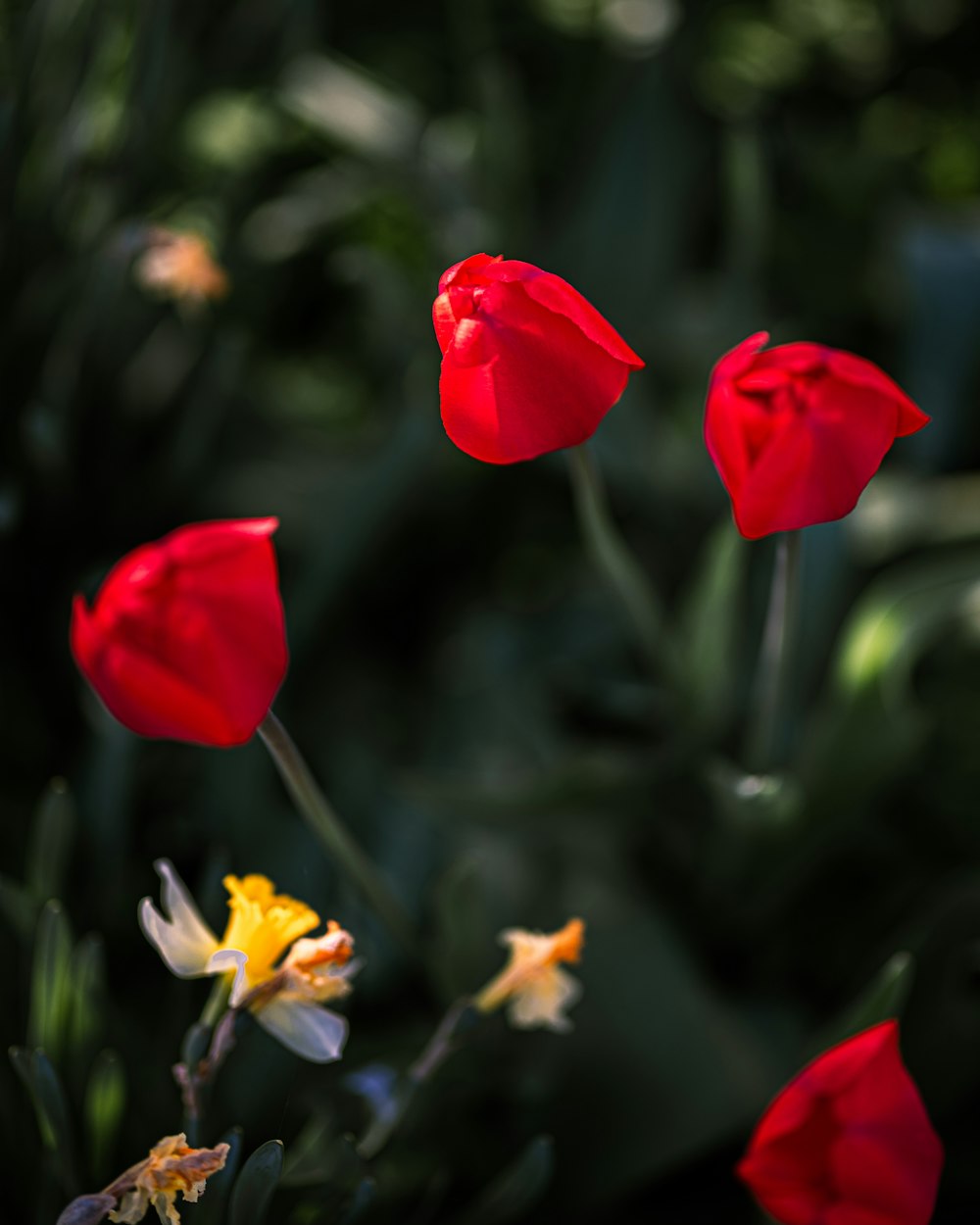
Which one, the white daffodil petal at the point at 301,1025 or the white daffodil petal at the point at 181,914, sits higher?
the white daffodil petal at the point at 181,914

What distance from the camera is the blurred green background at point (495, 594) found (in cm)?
39

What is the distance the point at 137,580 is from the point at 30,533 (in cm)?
30

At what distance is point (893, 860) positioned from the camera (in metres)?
0.48

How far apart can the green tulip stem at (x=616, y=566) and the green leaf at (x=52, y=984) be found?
16 cm

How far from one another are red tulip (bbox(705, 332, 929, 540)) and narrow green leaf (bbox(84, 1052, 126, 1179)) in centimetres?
21

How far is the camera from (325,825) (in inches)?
11.8

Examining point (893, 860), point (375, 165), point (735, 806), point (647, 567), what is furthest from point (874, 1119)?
point (375, 165)

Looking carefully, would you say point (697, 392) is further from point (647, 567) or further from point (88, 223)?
point (88, 223)

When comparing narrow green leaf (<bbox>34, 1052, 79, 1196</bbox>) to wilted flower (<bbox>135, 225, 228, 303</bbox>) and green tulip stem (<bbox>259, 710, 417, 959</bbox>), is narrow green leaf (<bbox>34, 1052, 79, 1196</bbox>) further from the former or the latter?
wilted flower (<bbox>135, 225, 228, 303</bbox>)

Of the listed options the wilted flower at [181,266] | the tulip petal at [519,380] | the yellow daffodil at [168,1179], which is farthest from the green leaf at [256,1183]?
the wilted flower at [181,266]

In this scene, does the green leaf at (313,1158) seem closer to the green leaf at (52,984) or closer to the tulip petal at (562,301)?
the green leaf at (52,984)

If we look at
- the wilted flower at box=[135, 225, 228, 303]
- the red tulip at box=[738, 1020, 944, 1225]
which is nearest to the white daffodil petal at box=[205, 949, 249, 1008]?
the red tulip at box=[738, 1020, 944, 1225]

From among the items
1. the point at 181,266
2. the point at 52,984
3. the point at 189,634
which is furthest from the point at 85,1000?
the point at 181,266

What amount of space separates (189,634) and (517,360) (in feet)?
0.26
